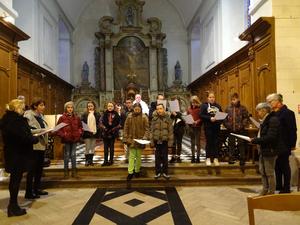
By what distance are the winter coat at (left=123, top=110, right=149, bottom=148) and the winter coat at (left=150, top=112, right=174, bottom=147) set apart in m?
0.16

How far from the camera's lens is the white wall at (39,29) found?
1043 cm

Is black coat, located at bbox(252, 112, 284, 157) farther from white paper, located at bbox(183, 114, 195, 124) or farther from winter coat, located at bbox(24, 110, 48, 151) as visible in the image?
winter coat, located at bbox(24, 110, 48, 151)

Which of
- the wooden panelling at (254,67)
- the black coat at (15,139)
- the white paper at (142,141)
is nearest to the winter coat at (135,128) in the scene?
the white paper at (142,141)

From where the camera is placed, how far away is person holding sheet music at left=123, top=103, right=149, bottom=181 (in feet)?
18.1

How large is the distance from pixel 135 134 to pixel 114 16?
1263 cm

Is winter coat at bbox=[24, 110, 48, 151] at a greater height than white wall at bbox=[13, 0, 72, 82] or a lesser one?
lesser

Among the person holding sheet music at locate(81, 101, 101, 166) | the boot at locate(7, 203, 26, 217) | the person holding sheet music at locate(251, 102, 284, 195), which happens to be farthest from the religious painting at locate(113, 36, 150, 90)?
the boot at locate(7, 203, 26, 217)

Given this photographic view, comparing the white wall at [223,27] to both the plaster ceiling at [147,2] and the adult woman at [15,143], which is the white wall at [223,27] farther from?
the adult woman at [15,143]

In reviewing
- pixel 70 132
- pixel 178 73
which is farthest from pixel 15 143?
pixel 178 73

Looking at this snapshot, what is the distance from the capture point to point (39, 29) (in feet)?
36.1

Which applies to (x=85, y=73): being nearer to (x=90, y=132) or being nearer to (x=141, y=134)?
(x=90, y=132)

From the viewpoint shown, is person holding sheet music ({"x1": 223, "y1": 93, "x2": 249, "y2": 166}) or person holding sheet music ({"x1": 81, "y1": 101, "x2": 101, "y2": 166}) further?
person holding sheet music ({"x1": 81, "y1": 101, "x2": 101, "y2": 166})

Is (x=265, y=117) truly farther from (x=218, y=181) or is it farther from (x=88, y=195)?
(x=88, y=195)

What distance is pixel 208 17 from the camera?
41.8ft
